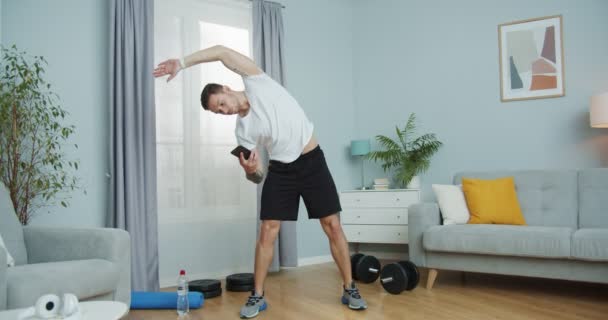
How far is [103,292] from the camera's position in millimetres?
2533

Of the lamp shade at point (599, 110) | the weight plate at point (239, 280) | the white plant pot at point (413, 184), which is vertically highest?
the lamp shade at point (599, 110)

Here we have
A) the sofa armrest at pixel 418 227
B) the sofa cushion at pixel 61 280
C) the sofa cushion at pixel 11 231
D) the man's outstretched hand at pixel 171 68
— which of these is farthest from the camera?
the sofa armrest at pixel 418 227

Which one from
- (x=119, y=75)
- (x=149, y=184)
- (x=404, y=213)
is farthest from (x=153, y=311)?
(x=404, y=213)

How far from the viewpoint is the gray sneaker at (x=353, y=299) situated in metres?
3.02

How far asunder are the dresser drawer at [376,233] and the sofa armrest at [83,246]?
2.47 metres

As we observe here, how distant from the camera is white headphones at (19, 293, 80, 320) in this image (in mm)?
1640

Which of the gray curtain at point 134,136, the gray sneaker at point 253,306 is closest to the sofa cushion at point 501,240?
the gray sneaker at point 253,306

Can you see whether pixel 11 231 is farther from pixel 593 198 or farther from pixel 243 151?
pixel 593 198

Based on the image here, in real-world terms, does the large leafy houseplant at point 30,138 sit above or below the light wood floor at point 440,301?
above

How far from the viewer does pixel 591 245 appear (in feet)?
9.63

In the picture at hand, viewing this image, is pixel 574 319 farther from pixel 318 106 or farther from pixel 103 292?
pixel 318 106

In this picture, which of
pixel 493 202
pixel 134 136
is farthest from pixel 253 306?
pixel 493 202

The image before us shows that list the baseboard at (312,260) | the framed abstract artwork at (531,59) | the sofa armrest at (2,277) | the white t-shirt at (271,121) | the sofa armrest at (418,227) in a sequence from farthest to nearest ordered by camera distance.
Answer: the baseboard at (312,260) < the framed abstract artwork at (531,59) < the sofa armrest at (418,227) < the white t-shirt at (271,121) < the sofa armrest at (2,277)

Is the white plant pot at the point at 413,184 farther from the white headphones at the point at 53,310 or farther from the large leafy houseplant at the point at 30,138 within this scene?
the white headphones at the point at 53,310
